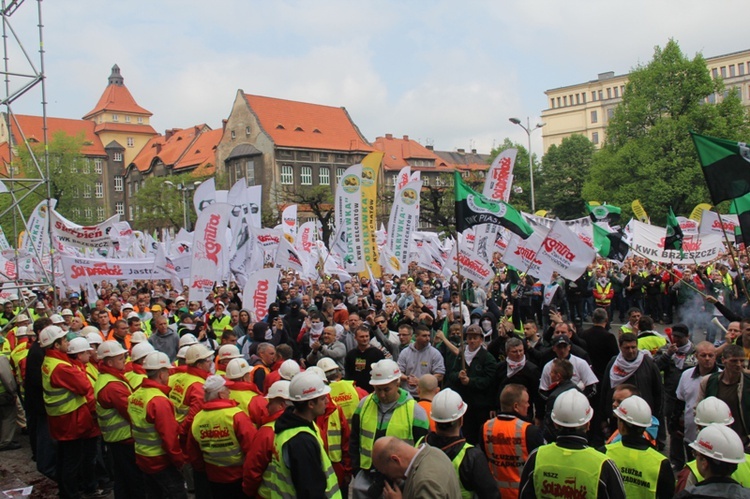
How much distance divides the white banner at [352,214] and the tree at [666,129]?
3352 cm

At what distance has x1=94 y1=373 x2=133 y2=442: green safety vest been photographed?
6.48 metres

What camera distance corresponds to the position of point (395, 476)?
3.39 metres

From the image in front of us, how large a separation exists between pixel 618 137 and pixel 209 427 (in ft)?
157

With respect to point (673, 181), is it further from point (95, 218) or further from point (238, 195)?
point (95, 218)

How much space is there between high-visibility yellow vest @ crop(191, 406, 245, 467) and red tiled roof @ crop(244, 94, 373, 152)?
72.9 meters

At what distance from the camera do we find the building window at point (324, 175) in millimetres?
79812

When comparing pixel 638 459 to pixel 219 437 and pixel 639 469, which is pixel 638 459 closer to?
pixel 639 469

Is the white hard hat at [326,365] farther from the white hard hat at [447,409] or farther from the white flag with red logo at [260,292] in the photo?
the white flag with red logo at [260,292]

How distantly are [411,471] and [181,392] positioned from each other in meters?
3.70

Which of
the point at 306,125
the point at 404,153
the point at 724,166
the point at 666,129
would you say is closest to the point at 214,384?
the point at 724,166

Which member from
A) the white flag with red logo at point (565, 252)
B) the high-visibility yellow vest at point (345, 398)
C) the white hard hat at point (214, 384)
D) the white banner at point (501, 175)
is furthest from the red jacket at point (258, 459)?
the white banner at point (501, 175)

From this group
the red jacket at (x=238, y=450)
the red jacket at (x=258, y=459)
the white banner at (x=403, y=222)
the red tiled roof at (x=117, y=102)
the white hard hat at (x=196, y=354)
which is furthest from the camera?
the red tiled roof at (x=117, y=102)

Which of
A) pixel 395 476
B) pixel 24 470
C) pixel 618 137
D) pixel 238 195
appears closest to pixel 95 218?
pixel 618 137

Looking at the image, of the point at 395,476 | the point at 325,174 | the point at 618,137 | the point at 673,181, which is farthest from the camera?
the point at 325,174
